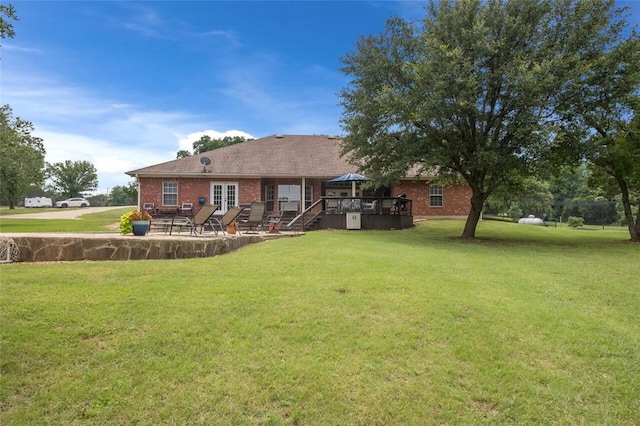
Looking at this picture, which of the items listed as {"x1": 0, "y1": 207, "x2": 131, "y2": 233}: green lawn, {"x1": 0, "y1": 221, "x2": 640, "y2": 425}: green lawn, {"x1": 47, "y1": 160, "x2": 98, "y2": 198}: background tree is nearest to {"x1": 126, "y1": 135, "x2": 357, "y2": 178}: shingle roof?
{"x1": 0, "y1": 207, "x2": 131, "y2": 233}: green lawn

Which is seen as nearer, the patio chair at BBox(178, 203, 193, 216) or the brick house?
the patio chair at BBox(178, 203, 193, 216)

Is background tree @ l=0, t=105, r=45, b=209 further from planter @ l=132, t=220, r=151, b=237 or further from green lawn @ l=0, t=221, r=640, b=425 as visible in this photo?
green lawn @ l=0, t=221, r=640, b=425

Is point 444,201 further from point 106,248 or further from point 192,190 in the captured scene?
point 106,248

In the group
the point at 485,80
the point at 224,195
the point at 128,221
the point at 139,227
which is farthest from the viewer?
the point at 224,195

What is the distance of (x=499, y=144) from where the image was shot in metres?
12.8

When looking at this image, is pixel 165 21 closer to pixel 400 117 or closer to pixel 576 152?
pixel 400 117

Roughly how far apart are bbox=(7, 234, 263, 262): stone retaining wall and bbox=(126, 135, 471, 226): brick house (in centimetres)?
1212

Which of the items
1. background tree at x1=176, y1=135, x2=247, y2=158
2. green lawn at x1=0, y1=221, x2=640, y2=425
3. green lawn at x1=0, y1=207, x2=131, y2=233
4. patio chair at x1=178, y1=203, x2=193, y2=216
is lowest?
green lawn at x1=0, y1=221, x2=640, y2=425

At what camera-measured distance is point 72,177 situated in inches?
2532

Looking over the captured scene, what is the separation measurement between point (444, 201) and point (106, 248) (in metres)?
18.2

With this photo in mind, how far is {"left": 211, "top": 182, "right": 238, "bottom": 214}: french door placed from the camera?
21531 mm

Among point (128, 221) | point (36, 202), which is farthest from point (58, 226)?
point (36, 202)

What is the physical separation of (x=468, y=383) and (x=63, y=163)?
74.7 metres

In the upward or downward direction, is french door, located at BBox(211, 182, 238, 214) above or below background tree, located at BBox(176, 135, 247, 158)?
below
